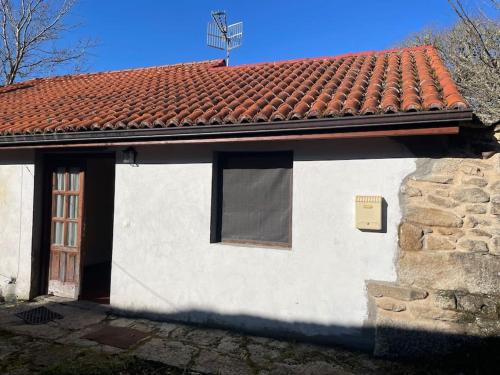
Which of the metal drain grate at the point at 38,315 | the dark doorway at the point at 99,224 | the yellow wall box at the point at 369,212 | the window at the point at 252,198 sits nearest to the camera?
the yellow wall box at the point at 369,212

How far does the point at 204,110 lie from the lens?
5492mm

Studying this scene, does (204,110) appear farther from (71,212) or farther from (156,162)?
(71,212)

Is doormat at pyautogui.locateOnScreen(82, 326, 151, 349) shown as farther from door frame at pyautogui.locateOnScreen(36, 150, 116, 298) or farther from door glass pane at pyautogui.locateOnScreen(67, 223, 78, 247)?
door glass pane at pyautogui.locateOnScreen(67, 223, 78, 247)

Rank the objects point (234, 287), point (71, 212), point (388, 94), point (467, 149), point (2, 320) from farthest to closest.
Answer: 1. point (71, 212)
2. point (2, 320)
3. point (234, 287)
4. point (388, 94)
5. point (467, 149)

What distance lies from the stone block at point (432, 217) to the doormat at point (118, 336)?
354cm

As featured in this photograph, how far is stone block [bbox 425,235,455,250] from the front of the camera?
4160mm

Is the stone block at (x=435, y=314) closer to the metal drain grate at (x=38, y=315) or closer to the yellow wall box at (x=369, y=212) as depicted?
the yellow wall box at (x=369, y=212)

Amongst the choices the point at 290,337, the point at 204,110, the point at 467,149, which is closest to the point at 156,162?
the point at 204,110

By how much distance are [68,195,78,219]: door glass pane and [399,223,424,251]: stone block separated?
5.14 m

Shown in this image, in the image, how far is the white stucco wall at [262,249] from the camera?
175 inches

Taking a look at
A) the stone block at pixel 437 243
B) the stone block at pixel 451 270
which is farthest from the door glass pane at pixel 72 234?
the stone block at pixel 437 243

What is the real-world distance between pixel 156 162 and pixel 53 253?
8.94 feet

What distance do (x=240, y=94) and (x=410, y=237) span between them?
136 inches

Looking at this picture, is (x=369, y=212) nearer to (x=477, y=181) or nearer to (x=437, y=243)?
(x=437, y=243)
